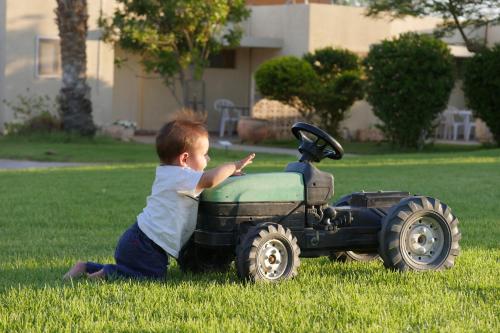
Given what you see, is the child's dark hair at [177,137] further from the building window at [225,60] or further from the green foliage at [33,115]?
the building window at [225,60]

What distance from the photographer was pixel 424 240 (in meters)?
6.09

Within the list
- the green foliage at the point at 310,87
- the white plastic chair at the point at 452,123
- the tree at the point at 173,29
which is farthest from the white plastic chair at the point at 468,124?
the tree at the point at 173,29

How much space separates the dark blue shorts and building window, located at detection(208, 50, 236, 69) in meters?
25.6

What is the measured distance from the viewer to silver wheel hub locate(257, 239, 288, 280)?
18.2 feet

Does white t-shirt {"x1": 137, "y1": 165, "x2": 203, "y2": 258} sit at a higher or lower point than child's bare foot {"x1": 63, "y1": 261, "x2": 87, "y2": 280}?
higher

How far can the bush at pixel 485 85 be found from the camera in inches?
897

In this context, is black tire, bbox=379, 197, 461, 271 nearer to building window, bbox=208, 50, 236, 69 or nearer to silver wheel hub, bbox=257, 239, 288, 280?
silver wheel hub, bbox=257, 239, 288, 280

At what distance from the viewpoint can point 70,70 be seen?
22656 mm

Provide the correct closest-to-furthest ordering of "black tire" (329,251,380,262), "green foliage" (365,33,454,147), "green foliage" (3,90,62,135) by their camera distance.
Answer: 1. "black tire" (329,251,380,262)
2. "green foliage" (365,33,454,147)
3. "green foliage" (3,90,62,135)

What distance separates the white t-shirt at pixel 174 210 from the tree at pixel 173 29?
54.2 ft

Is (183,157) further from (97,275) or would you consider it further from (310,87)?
(310,87)

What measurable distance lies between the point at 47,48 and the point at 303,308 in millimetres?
22114

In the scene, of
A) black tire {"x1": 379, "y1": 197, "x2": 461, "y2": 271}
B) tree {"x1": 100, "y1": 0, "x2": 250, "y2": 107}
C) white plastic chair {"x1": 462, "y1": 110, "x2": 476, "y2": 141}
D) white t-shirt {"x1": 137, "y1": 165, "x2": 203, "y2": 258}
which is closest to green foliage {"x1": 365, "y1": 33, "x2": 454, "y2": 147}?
tree {"x1": 100, "y1": 0, "x2": 250, "y2": 107}

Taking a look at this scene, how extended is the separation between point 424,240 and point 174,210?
5.31 feet
